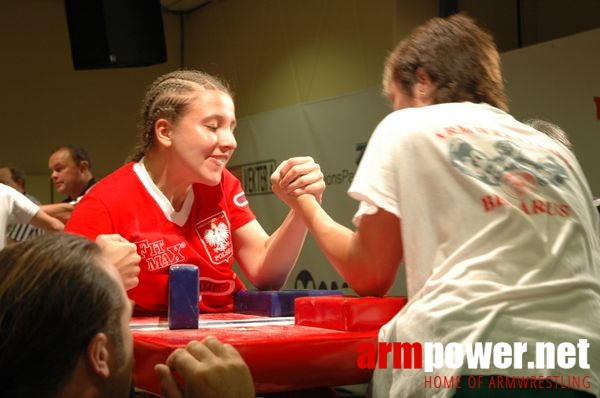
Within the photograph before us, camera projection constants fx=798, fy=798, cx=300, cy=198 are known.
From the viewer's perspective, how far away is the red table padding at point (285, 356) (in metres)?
1.21

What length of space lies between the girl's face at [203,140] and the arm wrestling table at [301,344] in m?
0.56

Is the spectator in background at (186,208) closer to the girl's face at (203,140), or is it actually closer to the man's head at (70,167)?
the girl's face at (203,140)

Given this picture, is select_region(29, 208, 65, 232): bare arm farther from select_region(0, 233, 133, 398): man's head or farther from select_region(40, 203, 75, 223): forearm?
select_region(0, 233, 133, 398): man's head

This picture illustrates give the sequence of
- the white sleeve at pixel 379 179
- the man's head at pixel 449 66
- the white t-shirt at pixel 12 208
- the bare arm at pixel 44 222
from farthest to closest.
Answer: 1. the bare arm at pixel 44 222
2. the white t-shirt at pixel 12 208
3. the man's head at pixel 449 66
4. the white sleeve at pixel 379 179

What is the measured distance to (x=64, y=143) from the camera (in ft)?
23.6

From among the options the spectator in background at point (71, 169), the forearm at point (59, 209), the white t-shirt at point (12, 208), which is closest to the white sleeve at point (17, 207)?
the white t-shirt at point (12, 208)

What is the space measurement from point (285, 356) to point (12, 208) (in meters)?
2.81

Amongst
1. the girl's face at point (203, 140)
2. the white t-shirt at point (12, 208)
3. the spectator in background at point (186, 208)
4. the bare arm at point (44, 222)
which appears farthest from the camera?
the bare arm at point (44, 222)

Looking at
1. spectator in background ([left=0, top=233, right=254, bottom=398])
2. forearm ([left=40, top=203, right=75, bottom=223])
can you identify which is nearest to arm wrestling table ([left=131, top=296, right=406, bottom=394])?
spectator in background ([left=0, top=233, right=254, bottom=398])

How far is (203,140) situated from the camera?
1951mm

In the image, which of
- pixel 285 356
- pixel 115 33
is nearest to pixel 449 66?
pixel 285 356

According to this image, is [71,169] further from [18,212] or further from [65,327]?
[65,327]

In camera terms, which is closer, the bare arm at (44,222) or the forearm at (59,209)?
the bare arm at (44,222)

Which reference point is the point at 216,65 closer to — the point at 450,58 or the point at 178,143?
the point at 178,143
